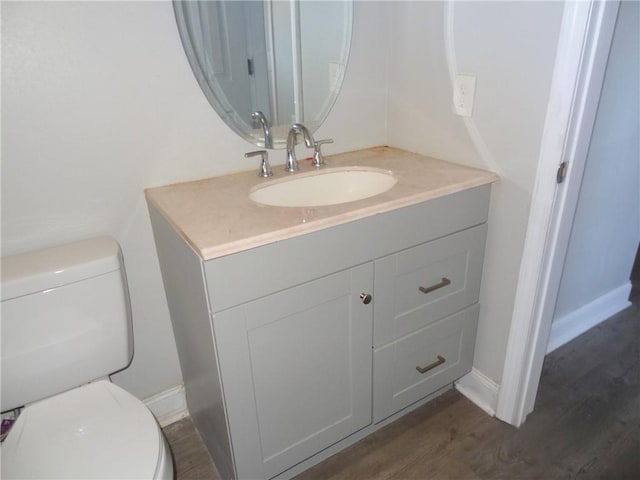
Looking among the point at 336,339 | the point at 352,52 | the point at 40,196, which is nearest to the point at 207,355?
the point at 336,339

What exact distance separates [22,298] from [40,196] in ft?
0.97

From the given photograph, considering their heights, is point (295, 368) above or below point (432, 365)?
above

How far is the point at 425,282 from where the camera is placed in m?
1.33

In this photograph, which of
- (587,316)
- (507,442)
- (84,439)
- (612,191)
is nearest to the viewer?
(84,439)

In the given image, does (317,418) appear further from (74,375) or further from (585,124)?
(585,124)

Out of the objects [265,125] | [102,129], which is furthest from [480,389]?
[102,129]

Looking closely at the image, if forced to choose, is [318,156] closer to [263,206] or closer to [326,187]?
[326,187]

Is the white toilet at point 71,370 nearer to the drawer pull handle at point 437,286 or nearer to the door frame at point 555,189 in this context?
the drawer pull handle at point 437,286

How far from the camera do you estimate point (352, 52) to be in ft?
5.00

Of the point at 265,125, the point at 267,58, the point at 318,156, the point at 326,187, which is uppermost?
the point at 267,58

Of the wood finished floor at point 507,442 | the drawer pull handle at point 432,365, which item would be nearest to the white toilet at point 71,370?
the wood finished floor at point 507,442

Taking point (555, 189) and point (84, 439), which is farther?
point (555, 189)

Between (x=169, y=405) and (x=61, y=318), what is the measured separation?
0.65 meters

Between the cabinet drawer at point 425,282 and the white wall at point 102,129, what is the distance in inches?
24.2
